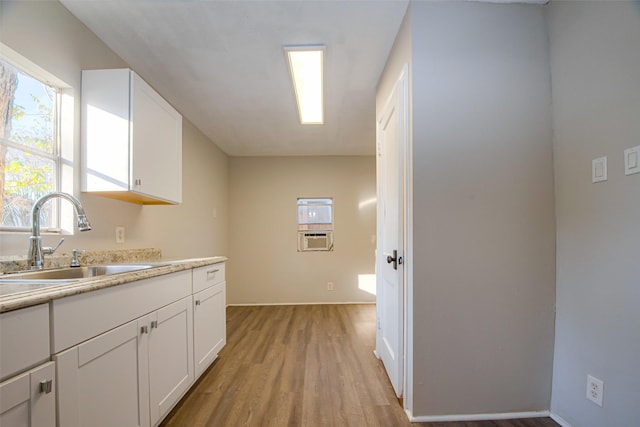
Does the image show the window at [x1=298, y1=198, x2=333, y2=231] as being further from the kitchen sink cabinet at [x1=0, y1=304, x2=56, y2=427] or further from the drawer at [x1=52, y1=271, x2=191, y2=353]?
the kitchen sink cabinet at [x1=0, y1=304, x2=56, y2=427]

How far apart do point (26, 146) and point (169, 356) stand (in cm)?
136

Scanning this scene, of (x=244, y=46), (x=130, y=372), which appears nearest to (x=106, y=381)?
(x=130, y=372)

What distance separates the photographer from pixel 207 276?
7.05 ft

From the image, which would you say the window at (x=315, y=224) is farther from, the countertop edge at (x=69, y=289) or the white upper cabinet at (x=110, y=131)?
the countertop edge at (x=69, y=289)

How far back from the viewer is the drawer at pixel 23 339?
0.77 m

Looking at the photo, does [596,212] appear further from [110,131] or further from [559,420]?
[110,131]

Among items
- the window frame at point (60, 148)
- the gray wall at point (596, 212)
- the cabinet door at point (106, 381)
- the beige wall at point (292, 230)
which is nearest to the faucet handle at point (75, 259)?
the window frame at point (60, 148)

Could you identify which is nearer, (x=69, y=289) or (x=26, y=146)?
(x=69, y=289)

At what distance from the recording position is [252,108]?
289 cm

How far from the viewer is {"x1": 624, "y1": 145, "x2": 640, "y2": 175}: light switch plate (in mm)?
1192

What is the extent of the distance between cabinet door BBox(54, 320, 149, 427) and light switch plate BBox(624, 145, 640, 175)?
2.27m

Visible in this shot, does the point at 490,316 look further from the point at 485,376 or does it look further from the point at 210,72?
the point at 210,72

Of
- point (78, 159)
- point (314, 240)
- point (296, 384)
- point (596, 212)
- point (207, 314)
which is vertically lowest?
point (296, 384)

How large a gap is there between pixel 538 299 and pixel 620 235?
536 millimetres
